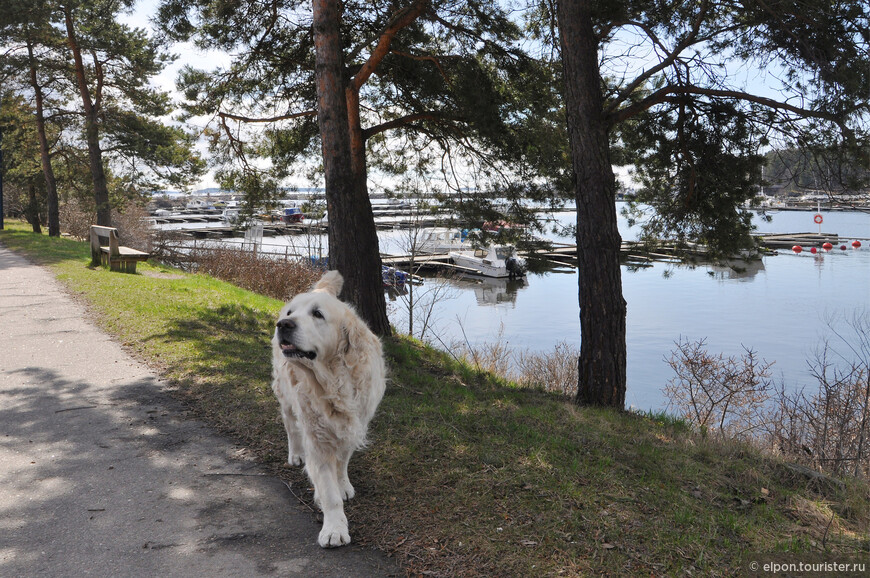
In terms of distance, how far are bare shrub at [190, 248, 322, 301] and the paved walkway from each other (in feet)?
39.4

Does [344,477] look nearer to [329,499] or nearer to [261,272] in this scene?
[329,499]

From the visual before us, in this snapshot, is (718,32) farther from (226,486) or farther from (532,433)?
(226,486)

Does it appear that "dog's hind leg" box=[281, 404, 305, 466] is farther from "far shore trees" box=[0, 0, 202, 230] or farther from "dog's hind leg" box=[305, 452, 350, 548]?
"far shore trees" box=[0, 0, 202, 230]

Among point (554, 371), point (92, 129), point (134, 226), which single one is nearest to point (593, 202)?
point (554, 371)

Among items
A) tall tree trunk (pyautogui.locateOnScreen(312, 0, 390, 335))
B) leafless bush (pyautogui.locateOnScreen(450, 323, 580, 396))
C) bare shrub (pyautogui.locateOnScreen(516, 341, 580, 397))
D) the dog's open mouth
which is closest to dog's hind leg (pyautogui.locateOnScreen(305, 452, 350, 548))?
the dog's open mouth

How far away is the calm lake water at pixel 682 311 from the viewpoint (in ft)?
65.5

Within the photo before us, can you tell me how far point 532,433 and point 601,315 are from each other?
9.20 ft

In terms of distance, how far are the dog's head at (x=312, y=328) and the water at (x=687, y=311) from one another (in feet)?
26.1

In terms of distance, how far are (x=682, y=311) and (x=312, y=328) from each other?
27.5 metres

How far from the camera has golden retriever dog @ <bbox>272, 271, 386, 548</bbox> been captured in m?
3.76

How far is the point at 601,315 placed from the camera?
7.93 meters

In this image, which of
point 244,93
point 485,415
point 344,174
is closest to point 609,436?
point 485,415

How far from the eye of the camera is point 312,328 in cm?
382

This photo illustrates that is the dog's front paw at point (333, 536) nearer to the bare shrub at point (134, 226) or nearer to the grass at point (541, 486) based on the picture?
the grass at point (541, 486)
